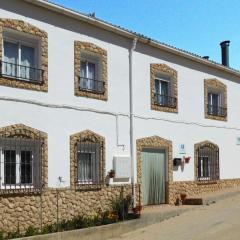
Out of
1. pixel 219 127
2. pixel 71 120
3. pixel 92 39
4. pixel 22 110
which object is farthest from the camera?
pixel 219 127

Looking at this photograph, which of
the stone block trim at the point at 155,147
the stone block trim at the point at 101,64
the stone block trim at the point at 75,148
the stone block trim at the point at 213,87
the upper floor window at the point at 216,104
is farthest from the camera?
the upper floor window at the point at 216,104

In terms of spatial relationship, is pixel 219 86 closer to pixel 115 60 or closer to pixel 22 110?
pixel 115 60

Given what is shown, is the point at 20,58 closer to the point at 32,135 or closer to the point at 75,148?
the point at 32,135

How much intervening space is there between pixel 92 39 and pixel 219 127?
8429 mm

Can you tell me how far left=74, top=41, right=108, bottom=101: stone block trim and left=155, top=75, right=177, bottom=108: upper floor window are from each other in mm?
2999

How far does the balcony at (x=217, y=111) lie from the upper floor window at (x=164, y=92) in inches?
113

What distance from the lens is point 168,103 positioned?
19.2 meters

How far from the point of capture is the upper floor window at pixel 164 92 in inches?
739

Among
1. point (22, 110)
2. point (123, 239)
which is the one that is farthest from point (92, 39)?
point (123, 239)

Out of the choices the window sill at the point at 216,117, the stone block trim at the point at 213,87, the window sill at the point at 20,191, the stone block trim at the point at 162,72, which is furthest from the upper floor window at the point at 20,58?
the window sill at the point at 216,117

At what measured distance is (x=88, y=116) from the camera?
606 inches

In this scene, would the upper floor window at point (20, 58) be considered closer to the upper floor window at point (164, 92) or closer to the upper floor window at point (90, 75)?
the upper floor window at point (90, 75)

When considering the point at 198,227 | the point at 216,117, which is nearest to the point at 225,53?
the point at 216,117

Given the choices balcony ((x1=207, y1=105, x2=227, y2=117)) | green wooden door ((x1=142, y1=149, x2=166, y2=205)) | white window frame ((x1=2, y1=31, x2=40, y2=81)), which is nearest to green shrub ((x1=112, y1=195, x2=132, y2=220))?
green wooden door ((x1=142, y1=149, x2=166, y2=205))
